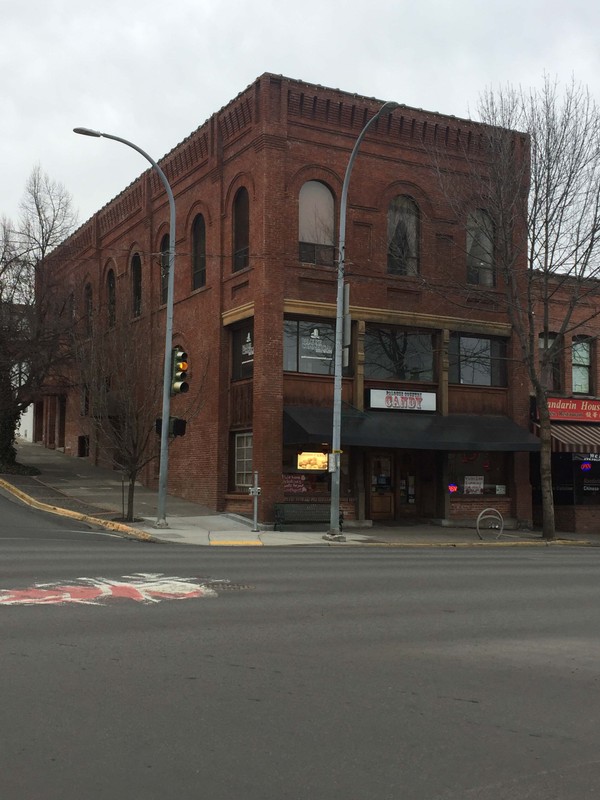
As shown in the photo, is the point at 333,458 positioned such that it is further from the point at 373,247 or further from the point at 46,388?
the point at 46,388

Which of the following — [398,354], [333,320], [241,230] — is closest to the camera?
[333,320]

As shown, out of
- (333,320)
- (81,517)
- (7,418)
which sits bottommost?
(81,517)

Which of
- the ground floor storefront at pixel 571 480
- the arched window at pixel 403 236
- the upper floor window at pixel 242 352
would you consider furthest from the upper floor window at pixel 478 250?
the upper floor window at pixel 242 352

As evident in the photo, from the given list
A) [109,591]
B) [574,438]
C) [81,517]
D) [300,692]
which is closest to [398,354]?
[574,438]

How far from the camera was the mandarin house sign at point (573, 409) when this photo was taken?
2906 centimetres

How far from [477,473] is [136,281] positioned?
50.7 ft

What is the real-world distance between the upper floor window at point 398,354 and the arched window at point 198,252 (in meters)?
6.18

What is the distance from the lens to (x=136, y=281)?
3422 centimetres

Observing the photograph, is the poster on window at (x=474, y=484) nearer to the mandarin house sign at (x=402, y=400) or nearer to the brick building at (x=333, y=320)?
the brick building at (x=333, y=320)

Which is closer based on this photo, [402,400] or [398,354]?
[402,400]

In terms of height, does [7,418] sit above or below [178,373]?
below

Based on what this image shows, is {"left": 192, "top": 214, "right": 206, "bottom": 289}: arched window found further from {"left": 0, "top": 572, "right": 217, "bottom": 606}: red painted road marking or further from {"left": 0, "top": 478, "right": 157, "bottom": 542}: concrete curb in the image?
{"left": 0, "top": 572, "right": 217, "bottom": 606}: red painted road marking

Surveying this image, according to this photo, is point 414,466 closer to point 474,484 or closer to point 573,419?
point 474,484

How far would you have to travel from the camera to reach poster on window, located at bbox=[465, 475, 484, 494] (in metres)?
27.5
